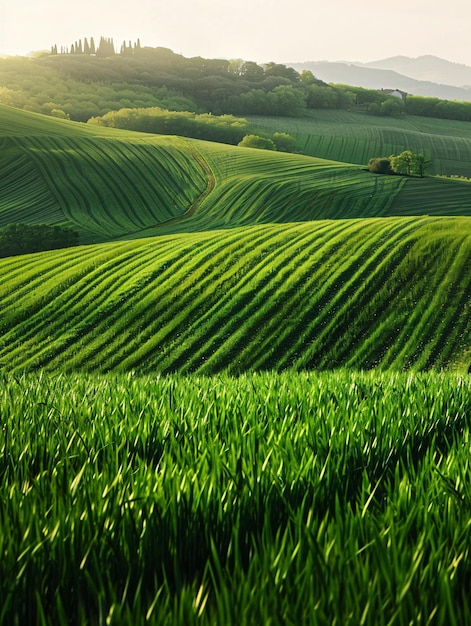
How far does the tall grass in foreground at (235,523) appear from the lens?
1978mm

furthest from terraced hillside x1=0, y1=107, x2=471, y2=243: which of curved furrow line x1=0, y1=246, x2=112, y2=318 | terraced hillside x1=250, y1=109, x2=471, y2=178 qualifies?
terraced hillside x1=250, y1=109, x2=471, y2=178

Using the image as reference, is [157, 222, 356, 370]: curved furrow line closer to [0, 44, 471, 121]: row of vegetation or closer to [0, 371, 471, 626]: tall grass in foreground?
[0, 371, 471, 626]: tall grass in foreground

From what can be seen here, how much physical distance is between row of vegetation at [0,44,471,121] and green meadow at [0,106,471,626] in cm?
4342

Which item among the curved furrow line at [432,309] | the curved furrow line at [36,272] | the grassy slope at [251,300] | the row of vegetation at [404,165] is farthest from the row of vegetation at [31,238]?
the row of vegetation at [404,165]

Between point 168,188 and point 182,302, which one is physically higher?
point 168,188

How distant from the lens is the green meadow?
2.17 m

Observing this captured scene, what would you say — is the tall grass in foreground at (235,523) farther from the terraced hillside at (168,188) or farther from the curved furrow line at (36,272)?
the terraced hillside at (168,188)

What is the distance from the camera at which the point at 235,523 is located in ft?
8.71

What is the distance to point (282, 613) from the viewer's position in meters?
1.90

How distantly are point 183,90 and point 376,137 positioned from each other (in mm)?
56836

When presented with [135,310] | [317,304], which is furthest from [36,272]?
[317,304]

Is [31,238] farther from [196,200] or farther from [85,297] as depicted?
[196,200]

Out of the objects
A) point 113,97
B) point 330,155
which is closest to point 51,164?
point 330,155

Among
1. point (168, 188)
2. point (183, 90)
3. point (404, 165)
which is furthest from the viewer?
point (183, 90)
